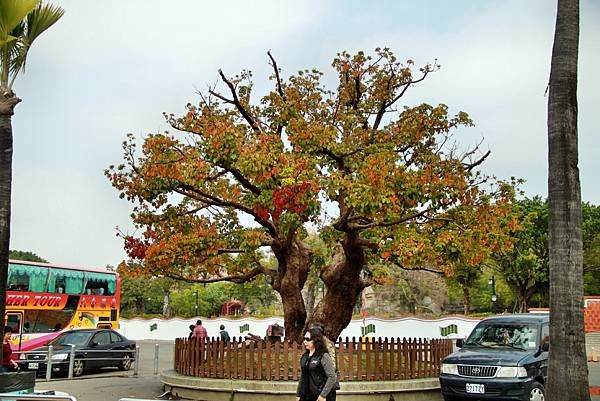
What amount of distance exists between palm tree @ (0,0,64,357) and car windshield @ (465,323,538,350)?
950 cm

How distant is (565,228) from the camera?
8.36 metres

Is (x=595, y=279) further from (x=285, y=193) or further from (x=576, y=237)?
(x=576, y=237)

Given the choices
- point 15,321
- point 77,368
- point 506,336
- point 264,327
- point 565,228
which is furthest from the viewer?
point 264,327

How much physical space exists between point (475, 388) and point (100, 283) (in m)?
19.0

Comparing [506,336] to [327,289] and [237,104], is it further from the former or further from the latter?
[237,104]

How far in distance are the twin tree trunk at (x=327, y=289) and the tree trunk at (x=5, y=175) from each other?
25.7ft

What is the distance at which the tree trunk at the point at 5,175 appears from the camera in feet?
32.8

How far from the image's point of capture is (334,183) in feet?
45.9

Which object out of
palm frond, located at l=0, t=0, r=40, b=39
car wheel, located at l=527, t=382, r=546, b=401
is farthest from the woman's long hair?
palm frond, located at l=0, t=0, r=40, b=39

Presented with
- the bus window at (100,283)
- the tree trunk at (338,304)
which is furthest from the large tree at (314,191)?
the bus window at (100,283)

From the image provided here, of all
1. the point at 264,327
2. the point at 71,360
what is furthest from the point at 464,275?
the point at 264,327

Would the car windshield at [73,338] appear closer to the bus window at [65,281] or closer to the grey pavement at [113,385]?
the grey pavement at [113,385]

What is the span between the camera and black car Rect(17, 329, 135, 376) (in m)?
21.4

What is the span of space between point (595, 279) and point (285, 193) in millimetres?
45727
